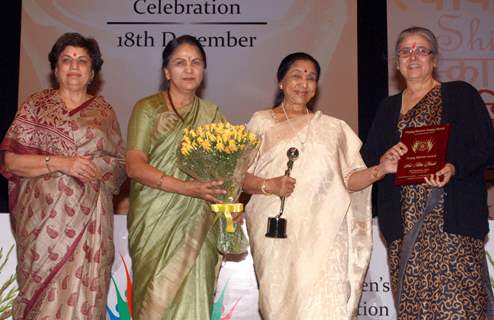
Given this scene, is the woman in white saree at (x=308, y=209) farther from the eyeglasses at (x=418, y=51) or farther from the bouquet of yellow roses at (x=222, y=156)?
the eyeglasses at (x=418, y=51)

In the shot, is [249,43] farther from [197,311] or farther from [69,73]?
[197,311]

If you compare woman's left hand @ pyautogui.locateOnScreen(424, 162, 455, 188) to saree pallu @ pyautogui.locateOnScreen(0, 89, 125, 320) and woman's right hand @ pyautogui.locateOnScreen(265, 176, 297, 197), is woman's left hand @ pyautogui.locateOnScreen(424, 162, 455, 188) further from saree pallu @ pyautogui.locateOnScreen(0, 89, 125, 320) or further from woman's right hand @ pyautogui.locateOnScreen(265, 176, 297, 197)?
saree pallu @ pyautogui.locateOnScreen(0, 89, 125, 320)

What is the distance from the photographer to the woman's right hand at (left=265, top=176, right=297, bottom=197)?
155 inches

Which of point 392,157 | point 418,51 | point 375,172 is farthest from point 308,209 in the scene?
point 418,51

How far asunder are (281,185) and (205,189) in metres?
0.43

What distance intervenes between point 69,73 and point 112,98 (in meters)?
3.16

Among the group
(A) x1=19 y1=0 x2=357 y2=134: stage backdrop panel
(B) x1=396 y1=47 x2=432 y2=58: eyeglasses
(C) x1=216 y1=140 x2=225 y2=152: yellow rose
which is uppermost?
(A) x1=19 y1=0 x2=357 y2=134: stage backdrop panel

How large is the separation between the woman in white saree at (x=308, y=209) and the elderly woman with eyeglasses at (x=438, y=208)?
0.21 metres

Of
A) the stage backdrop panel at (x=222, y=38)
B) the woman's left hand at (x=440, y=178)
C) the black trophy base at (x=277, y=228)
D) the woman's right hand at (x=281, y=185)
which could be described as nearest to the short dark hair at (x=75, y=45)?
the woman's right hand at (x=281, y=185)

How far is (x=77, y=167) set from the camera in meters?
3.88

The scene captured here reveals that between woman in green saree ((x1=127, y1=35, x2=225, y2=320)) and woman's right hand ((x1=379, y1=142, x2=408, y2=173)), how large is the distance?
2.89ft

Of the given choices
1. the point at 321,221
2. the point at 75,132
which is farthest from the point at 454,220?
the point at 75,132

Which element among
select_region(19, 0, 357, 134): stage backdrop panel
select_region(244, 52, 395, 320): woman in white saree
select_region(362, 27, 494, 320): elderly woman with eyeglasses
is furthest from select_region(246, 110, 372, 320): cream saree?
select_region(19, 0, 357, 134): stage backdrop panel

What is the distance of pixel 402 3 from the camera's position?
7328 millimetres
